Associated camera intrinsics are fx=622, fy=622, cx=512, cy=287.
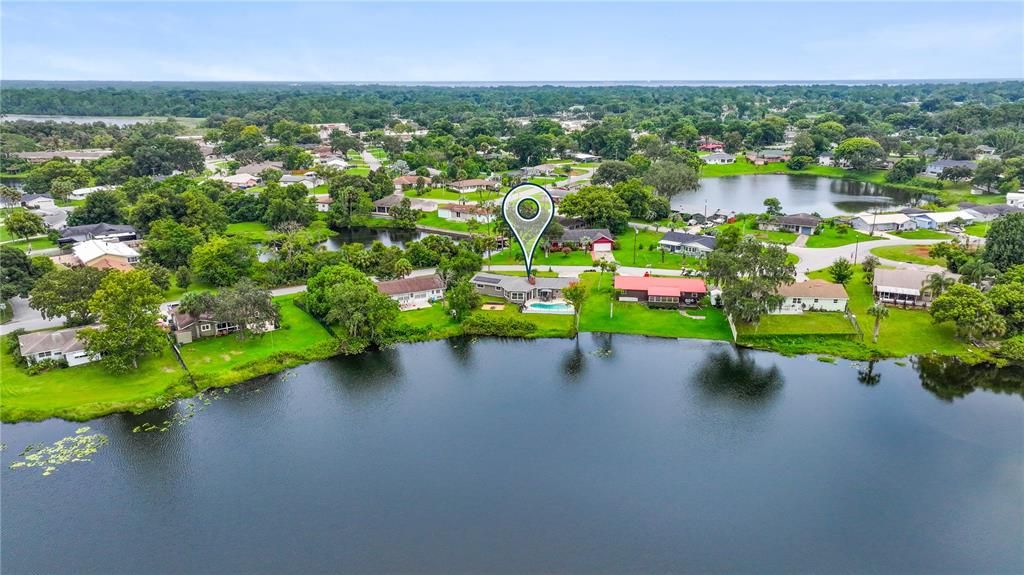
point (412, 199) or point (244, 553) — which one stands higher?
point (412, 199)

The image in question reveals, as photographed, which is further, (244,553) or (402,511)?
(402,511)

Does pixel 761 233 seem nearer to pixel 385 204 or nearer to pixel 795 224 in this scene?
pixel 795 224

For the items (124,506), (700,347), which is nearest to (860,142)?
(700,347)

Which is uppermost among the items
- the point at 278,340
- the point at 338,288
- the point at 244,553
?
the point at 338,288

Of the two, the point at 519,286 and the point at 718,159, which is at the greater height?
the point at 718,159

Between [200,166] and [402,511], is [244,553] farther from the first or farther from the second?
[200,166]

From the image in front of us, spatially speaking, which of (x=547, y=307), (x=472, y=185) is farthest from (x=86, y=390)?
(x=472, y=185)

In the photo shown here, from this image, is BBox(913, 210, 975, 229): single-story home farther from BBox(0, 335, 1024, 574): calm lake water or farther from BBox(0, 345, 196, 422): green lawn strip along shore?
BBox(0, 345, 196, 422): green lawn strip along shore
